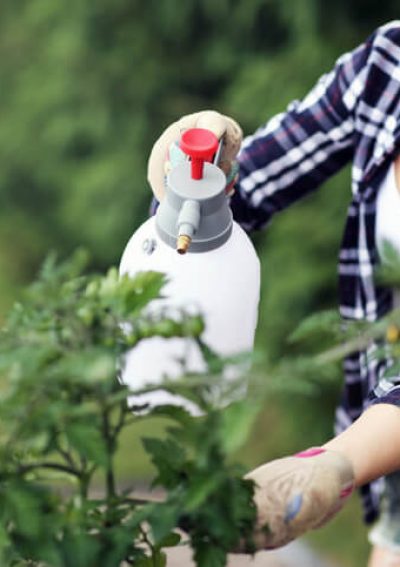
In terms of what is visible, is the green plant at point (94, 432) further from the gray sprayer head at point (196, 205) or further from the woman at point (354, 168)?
the woman at point (354, 168)

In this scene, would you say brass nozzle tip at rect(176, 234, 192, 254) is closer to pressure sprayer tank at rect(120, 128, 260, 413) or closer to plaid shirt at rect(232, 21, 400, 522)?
pressure sprayer tank at rect(120, 128, 260, 413)

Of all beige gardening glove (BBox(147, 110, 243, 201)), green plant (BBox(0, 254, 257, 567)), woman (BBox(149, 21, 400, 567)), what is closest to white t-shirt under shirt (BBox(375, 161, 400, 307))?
woman (BBox(149, 21, 400, 567))

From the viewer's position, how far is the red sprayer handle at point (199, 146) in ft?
4.32

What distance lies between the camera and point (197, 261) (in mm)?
1303

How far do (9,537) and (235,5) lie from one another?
2.62 m

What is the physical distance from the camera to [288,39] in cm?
341

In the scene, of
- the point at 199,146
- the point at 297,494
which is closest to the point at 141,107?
the point at 199,146

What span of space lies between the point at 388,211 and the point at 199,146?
417mm

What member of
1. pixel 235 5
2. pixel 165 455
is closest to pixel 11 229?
pixel 235 5

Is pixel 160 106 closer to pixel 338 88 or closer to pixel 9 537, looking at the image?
pixel 338 88

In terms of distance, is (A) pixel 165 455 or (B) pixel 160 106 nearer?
(A) pixel 165 455

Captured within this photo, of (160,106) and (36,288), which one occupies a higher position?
(160,106)

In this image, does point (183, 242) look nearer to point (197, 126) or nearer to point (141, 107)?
point (197, 126)

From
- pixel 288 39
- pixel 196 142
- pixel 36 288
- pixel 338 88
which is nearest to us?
pixel 36 288
